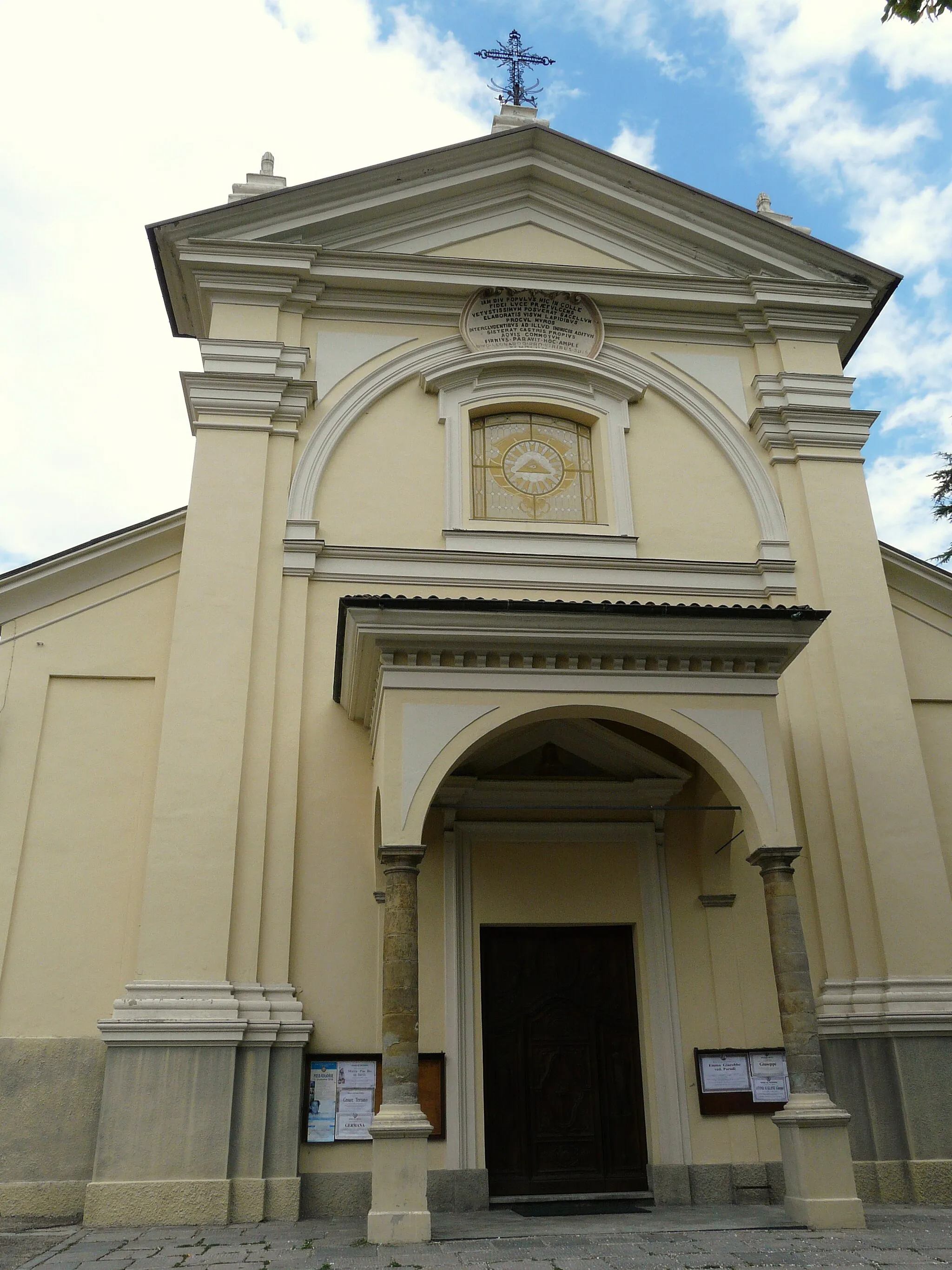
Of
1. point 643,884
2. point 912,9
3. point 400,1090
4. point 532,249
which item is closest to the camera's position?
point 912,9

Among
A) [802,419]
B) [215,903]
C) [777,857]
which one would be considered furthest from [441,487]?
[777,857]

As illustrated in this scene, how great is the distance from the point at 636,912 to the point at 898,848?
2355 mm

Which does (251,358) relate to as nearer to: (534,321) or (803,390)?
(534,321)

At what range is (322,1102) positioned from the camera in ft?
27.6

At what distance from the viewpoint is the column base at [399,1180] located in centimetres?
667

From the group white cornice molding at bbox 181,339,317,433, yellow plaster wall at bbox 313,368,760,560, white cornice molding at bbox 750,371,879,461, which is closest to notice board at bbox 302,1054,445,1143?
yellow plaster wall at bbox 313,368,760,560

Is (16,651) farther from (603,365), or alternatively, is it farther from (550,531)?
(603,365)

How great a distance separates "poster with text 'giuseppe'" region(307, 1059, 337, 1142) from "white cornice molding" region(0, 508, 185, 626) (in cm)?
474

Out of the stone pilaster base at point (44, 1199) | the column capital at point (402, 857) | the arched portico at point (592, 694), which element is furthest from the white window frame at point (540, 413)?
the stone pilaster base at point (44, 1199)

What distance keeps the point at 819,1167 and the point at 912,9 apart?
6703 millimetres

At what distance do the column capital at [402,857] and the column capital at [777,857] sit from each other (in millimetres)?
2515

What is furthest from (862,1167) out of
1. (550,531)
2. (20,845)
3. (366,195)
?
(366,195)

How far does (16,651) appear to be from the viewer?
9.71m

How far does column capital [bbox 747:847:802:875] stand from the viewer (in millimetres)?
8000
